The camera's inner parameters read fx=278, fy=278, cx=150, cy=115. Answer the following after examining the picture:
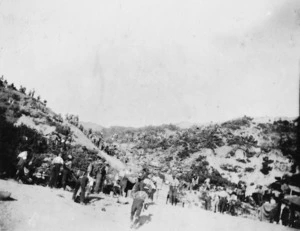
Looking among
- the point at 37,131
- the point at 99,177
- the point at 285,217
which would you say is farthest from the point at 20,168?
the point at 37,131

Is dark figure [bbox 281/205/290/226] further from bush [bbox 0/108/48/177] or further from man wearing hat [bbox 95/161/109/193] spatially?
bush [bbox 0/108/48/177]

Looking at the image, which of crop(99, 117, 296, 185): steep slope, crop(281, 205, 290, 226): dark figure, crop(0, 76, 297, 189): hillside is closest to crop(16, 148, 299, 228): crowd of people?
crop(281, 205, 290, 226): dark figure

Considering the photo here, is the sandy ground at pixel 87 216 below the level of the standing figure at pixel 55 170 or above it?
below

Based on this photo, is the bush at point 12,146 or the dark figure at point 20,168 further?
the bush at point 12,146

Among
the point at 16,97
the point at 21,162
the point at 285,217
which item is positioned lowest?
the point at 285,217

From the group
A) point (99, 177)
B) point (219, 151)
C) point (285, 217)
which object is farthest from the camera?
point (219, 151)

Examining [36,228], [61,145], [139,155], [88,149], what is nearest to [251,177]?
[139,155]

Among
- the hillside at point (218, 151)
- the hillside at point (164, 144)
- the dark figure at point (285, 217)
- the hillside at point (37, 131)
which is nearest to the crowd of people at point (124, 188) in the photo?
the dark figure at point (285, 217)

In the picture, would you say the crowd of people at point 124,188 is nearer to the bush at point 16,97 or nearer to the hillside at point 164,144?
the hillside at point 164,144

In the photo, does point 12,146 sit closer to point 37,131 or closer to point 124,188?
point 124,188
